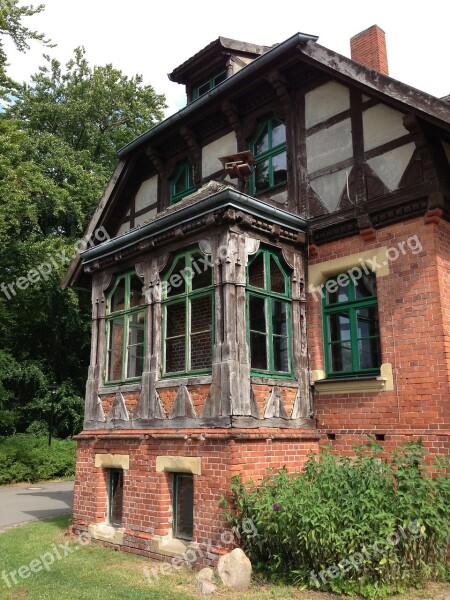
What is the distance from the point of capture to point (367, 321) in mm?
8438

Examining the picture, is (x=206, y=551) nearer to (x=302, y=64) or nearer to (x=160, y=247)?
(x=160, y=247)

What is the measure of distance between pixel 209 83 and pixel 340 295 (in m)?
7.32

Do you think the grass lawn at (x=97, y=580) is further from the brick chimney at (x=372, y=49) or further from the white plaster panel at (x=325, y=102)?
the brick chimney at (x=372, y=49)

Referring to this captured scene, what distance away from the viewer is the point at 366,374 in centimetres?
823

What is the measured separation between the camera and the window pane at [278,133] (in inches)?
393

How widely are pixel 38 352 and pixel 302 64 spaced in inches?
783

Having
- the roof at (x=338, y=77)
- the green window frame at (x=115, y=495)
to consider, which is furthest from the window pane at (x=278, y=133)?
the green window frame at (x=115, y=495)

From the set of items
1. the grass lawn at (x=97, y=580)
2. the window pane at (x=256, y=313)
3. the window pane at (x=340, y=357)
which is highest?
the window pane at (x=256, y=313)

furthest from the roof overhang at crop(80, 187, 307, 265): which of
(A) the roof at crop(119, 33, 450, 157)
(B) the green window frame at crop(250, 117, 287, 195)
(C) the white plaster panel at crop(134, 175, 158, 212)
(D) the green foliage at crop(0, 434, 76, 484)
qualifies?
(D) the green foliage at crop(0, 434, 76, 484)

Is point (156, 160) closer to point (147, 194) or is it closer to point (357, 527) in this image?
point (147, 194)

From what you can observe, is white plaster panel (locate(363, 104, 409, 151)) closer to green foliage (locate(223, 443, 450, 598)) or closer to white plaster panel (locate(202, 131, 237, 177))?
white plaster panel (locate(202, 131, 237, 177))

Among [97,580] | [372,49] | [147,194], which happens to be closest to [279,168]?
[372,49]

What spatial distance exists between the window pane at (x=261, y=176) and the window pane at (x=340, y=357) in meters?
3.28

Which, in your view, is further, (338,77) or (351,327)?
(338,77)
